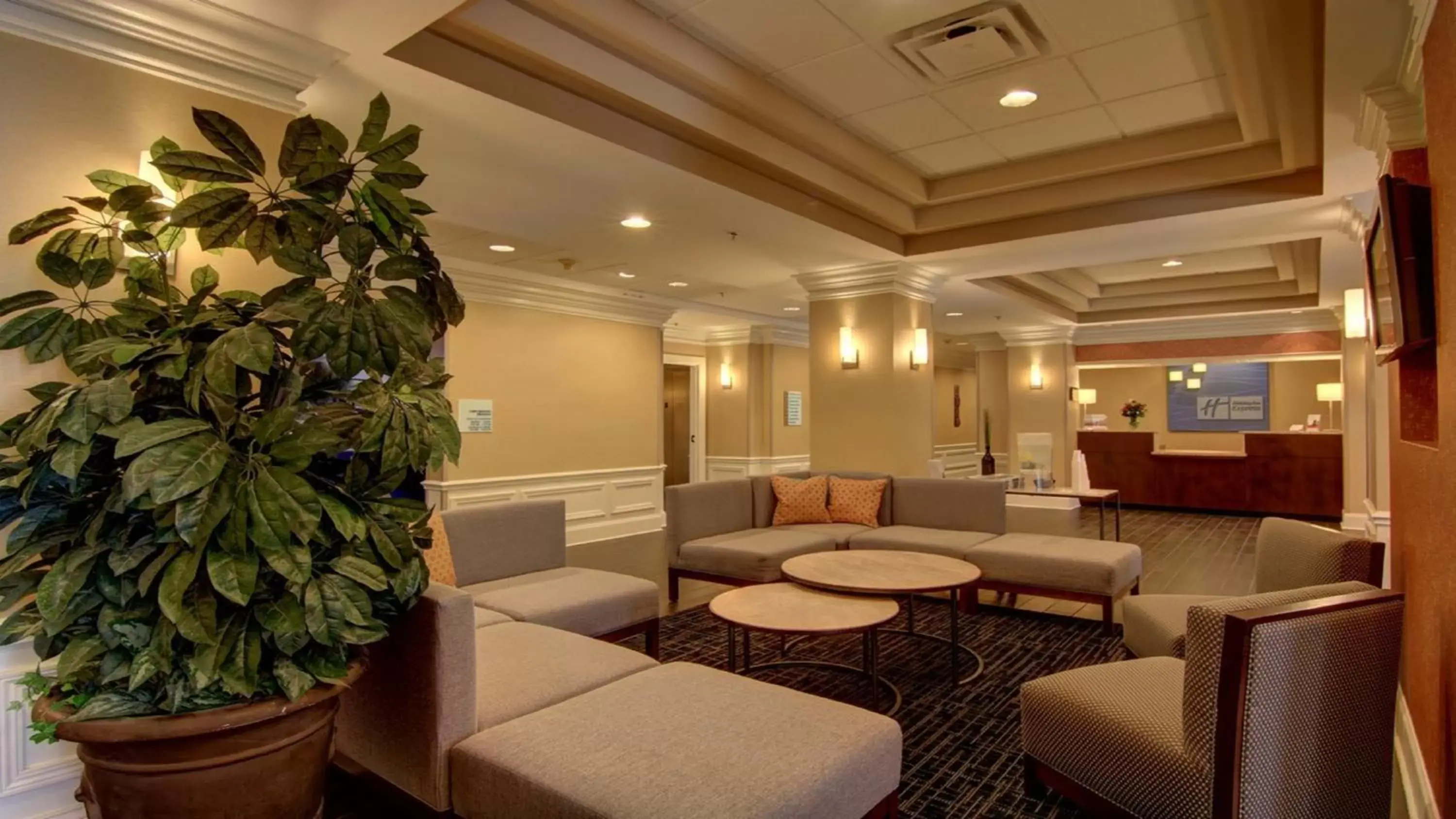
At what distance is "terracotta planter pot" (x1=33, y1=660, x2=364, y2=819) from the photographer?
1598mm

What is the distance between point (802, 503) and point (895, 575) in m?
2.06

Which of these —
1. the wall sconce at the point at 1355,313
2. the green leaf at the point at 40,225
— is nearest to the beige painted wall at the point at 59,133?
the green leaf at the point at 40,225

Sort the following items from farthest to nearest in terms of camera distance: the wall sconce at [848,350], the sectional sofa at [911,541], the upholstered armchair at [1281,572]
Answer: the wall sconce at [848,350] → the sectional sofa at [911,541] → the upholstered armchair at [1281,572]

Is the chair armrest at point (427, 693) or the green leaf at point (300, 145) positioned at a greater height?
the green leaf at point (300, 145)

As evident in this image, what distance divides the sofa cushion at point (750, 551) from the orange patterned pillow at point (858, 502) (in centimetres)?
44

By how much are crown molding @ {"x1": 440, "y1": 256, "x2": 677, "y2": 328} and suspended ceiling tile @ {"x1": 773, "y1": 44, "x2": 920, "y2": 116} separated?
3.48m

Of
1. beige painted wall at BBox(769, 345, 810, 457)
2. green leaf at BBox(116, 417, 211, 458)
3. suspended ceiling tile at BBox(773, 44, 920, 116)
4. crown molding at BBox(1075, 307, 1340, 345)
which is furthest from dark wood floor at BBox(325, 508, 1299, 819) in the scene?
suspended ceiling tile at BBox(773, 44, 920, 116)

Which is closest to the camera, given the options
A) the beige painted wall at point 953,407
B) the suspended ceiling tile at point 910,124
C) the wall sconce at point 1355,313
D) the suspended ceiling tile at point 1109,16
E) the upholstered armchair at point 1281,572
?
the upholstered armchair at point 1281,572

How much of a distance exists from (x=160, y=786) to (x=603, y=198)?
10.7 ft

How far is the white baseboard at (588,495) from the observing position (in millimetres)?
6469

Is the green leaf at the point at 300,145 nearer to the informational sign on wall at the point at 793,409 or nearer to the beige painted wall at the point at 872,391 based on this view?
→ the beige painted wall at the point at 872,391

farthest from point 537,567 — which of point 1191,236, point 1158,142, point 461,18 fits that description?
point 1191,236

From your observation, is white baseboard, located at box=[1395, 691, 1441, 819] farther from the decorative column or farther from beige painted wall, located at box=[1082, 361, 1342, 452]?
beige painted wall, located at box=[1082, 361, 1342, 452]

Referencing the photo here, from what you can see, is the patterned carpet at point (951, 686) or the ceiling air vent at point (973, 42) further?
the ceiling air vent at point (973, 42)
